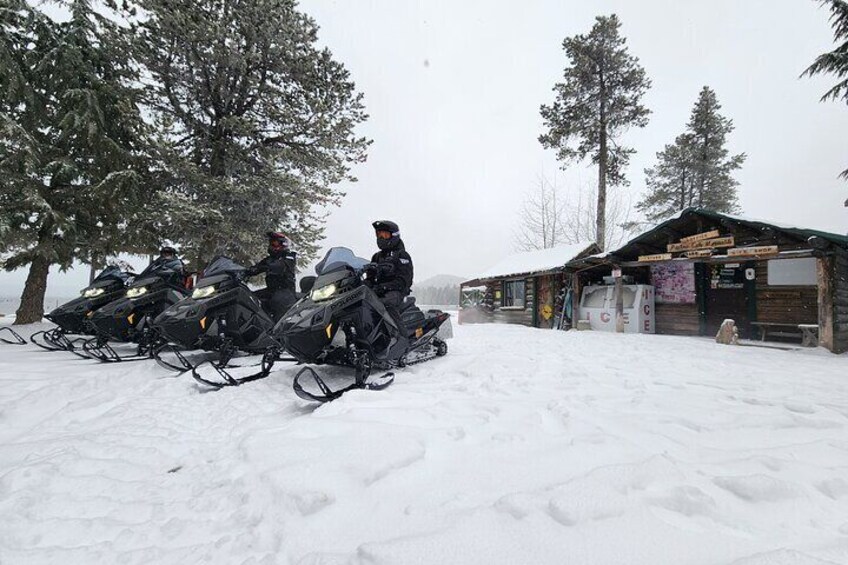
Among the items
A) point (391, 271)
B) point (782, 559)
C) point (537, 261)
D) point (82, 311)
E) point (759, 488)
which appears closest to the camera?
point (782, 559)

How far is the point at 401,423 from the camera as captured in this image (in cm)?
238

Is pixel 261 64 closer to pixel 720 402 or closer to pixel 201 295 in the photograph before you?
pixel 201 295

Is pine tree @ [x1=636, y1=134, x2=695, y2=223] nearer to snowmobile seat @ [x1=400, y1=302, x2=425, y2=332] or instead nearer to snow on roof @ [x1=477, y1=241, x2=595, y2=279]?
snow on roof @ [x1=477, y1=241, x2=595, y2=279]

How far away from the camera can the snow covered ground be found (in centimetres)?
129

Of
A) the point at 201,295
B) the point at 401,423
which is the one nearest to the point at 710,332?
the point at 401,423

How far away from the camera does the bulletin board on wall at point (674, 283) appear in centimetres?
1155

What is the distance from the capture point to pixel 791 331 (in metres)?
9.56

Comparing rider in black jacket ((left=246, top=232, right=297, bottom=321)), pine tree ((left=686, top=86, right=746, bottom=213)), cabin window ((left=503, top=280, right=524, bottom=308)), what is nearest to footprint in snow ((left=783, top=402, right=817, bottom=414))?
rider in black jacket ((left=246, top=232, right=297, bottom=321))

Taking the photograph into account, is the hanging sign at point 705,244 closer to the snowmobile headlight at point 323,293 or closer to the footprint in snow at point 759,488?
the footprint in snow at point 759,488

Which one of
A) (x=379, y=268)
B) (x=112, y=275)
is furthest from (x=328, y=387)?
(x=112, y=275)

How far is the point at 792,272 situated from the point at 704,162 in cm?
1256

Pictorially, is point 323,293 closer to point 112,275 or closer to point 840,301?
point 112,275

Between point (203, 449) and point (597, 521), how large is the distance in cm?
230

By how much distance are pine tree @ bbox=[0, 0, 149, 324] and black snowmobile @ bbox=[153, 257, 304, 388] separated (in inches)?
304
